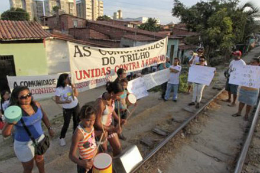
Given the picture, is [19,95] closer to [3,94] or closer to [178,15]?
[3,94]

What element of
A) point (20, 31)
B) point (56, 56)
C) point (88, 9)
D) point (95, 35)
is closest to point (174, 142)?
point (20, 31)

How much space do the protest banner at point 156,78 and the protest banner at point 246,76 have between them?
90.5 inches

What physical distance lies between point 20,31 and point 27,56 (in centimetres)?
185

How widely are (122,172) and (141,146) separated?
1227mm

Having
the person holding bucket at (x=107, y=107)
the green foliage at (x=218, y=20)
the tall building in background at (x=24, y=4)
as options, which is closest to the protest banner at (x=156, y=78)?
→ the person holding bucket at (x=107, y=107)

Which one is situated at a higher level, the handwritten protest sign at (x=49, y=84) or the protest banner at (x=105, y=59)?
the protest banner at (x=105, y=59)

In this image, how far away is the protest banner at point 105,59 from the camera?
4.26m

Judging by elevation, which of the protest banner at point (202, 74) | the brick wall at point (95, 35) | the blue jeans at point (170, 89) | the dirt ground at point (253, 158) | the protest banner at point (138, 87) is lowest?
the dirt ground at point (253, 158)

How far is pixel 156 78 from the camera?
21.7ft

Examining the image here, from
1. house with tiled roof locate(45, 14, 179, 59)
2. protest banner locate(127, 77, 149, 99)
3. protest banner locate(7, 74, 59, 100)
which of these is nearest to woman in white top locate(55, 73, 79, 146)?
protest banner locate(127, 77, 149, 99)

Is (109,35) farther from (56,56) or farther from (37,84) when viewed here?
(37,84)

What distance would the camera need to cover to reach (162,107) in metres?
6.79

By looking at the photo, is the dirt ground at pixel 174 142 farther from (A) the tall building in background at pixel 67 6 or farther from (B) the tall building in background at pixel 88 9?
(B) the tall building in background at pixel 88 9

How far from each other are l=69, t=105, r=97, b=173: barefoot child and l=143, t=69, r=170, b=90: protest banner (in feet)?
12.8
